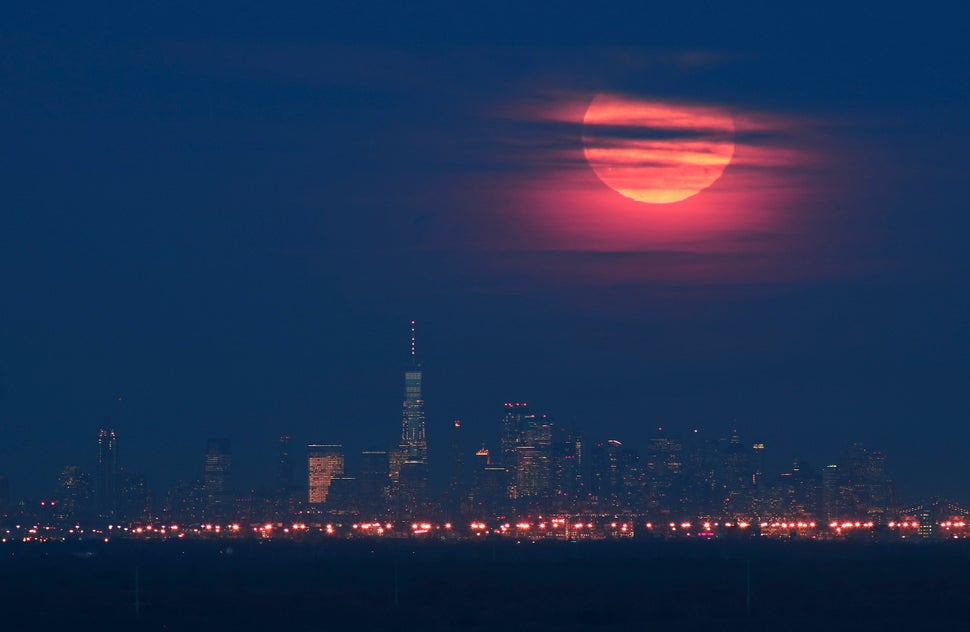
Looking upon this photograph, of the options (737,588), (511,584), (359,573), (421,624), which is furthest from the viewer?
(359,573)

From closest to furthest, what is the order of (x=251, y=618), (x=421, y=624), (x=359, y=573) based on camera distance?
(x=421, y=624), (x=251, y=618), (x=359, y=573)

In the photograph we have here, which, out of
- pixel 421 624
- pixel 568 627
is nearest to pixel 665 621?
pixel 568 627

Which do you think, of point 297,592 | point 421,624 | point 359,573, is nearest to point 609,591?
point 297,592

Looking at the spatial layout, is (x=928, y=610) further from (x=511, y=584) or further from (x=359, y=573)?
(x=359, y=573)

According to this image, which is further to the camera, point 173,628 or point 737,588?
point 737,588

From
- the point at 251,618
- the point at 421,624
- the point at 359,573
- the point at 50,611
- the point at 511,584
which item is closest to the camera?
the point at 421,624

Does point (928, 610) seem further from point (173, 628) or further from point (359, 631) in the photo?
point (173, 628)

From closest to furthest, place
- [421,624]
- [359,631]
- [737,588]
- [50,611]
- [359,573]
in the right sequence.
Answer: [359,631]
[421,624]
[50,611]
[737,588]
[359,573]

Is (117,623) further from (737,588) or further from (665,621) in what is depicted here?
(737,588)

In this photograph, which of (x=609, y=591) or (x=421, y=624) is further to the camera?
(x=609, y=591)
